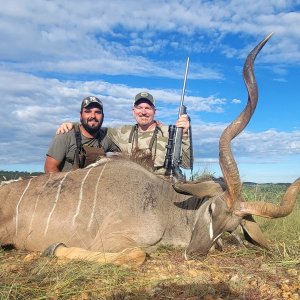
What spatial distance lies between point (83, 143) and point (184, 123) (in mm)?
1198

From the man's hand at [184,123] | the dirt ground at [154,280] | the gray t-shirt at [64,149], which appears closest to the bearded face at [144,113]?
the man's hand at [184,123]

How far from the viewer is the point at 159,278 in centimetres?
277

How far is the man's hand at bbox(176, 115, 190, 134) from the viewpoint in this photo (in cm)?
501

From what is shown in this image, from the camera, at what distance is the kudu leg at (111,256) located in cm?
309

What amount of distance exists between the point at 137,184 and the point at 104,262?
Result: 3.46ft

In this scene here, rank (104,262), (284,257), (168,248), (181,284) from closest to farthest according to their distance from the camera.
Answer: (181,284), (104,262), (284,257), (168,248)

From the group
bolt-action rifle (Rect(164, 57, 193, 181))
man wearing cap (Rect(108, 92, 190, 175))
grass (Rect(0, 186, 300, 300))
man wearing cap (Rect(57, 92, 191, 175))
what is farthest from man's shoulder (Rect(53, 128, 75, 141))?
grass (Rect(0, 186, 300, 300))

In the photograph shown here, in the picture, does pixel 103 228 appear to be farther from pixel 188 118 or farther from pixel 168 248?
pixel 188 118

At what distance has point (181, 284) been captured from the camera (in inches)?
106

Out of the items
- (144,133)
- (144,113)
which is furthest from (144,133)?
(144,113)

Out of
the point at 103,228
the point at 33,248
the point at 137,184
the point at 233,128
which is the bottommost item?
the point at 33,248

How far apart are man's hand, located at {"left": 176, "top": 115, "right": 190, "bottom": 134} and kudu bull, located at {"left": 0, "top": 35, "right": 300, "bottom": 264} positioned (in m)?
1.01

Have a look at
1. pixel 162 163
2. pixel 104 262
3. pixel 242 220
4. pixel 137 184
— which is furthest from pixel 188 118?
pixel 104 262

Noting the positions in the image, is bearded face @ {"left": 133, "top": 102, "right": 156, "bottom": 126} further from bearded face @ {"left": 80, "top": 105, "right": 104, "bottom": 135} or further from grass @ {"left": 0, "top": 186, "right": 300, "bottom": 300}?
grass @ {"left": 0, "top": 186, "right": 300, "bottom": 300}
